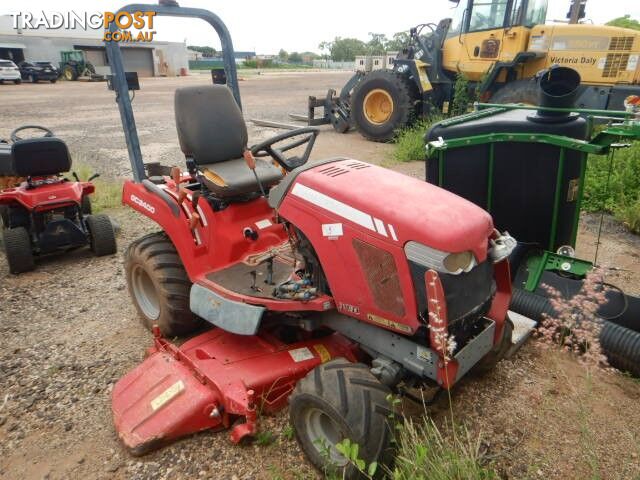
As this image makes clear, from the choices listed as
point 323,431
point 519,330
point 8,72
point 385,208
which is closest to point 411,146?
point 519,330

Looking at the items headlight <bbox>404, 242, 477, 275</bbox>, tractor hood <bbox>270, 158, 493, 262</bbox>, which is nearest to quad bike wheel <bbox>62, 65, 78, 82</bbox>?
tractor hood <bbox>270, 158, 493, 262</bbox>

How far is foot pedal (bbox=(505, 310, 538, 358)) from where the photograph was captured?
2.72 meters

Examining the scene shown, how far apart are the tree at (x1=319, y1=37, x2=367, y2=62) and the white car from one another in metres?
60.5

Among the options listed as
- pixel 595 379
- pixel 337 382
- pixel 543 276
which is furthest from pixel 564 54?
pixel 337 382

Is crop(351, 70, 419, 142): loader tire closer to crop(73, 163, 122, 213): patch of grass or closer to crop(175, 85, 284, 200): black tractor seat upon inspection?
crop(73, 163, 122, 213): patch of grass

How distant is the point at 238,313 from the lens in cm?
241

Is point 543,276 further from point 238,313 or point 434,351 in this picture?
point 238,313

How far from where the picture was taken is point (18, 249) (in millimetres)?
4070

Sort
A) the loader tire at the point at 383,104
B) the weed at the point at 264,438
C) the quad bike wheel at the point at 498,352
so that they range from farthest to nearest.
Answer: the loader tire at the point at 383,104 < the quad bike wheel at the point at 498,352 < the weed at the point at 264,438

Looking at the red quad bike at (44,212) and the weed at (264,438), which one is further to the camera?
the red quad bike at (44,212)

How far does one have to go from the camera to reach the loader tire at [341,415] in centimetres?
184

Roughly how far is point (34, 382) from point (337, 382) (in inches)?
75.6

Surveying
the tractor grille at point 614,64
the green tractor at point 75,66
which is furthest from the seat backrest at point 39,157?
the green tractor at point 75,66

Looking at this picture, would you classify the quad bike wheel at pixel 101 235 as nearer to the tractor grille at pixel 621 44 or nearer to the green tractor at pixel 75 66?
the tractor grille at pixel 621 44
